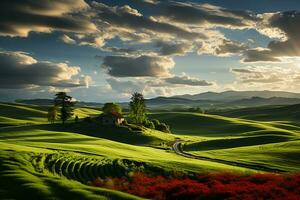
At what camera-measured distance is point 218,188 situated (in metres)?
49.0

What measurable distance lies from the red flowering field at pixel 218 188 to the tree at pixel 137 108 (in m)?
120

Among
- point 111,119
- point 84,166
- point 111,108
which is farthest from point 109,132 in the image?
point 84,166

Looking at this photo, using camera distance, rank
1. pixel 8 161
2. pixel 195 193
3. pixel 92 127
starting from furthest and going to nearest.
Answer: pixel 92 127 < pixel 8 161 < pixel 195 193

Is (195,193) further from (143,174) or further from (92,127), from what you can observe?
(92,127)

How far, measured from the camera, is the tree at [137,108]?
588 ft

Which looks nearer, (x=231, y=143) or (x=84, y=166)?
(x=84, y=166)

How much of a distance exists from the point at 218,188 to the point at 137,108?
13139 cm

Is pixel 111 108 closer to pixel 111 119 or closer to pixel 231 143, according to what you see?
pixel 111 119

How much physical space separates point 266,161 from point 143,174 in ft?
124

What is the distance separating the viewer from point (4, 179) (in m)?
44.1

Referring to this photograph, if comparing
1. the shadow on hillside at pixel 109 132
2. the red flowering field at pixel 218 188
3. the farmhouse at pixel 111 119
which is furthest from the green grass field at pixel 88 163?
the farmhouse at pixel 111 119

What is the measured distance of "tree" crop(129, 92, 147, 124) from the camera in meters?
179

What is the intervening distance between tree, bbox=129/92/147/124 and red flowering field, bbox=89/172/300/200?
395 ft

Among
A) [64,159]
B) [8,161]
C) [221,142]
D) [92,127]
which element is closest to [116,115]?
[92,127]
